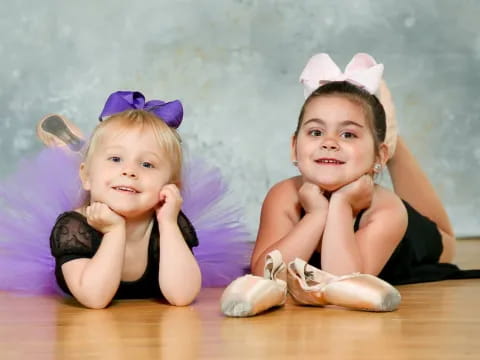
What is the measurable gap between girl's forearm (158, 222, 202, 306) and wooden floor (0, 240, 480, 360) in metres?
0.03

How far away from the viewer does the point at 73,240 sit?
215cm

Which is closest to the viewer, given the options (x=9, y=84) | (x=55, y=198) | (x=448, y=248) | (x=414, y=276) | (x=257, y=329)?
(x=257, y=329)

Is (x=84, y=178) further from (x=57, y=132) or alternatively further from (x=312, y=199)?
(x=57, y=132)

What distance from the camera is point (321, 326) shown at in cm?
190

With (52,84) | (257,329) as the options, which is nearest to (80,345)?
(257,329)

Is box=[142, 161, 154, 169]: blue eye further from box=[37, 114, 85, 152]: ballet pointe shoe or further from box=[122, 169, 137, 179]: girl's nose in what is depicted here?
box=[37, 114, 85, 152]: ballet pointe shoe

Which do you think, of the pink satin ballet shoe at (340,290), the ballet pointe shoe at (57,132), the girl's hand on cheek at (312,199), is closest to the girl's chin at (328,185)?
the girl's hand on cheek at (312,199)

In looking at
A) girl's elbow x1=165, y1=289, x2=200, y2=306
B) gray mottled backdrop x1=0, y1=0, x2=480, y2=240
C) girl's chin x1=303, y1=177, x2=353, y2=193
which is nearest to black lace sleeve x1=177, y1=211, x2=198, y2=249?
girl's elbow x1=165, y1=289, x2=200, y2=306

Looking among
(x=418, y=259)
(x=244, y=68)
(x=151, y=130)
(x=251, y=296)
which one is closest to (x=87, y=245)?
(x=151, y=130)

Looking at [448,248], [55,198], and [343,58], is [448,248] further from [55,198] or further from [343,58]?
[343,58]

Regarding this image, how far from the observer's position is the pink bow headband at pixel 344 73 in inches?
101

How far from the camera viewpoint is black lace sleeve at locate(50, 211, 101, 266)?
7.06 ft

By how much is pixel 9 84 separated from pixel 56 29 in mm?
290

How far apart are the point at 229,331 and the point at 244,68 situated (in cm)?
262
